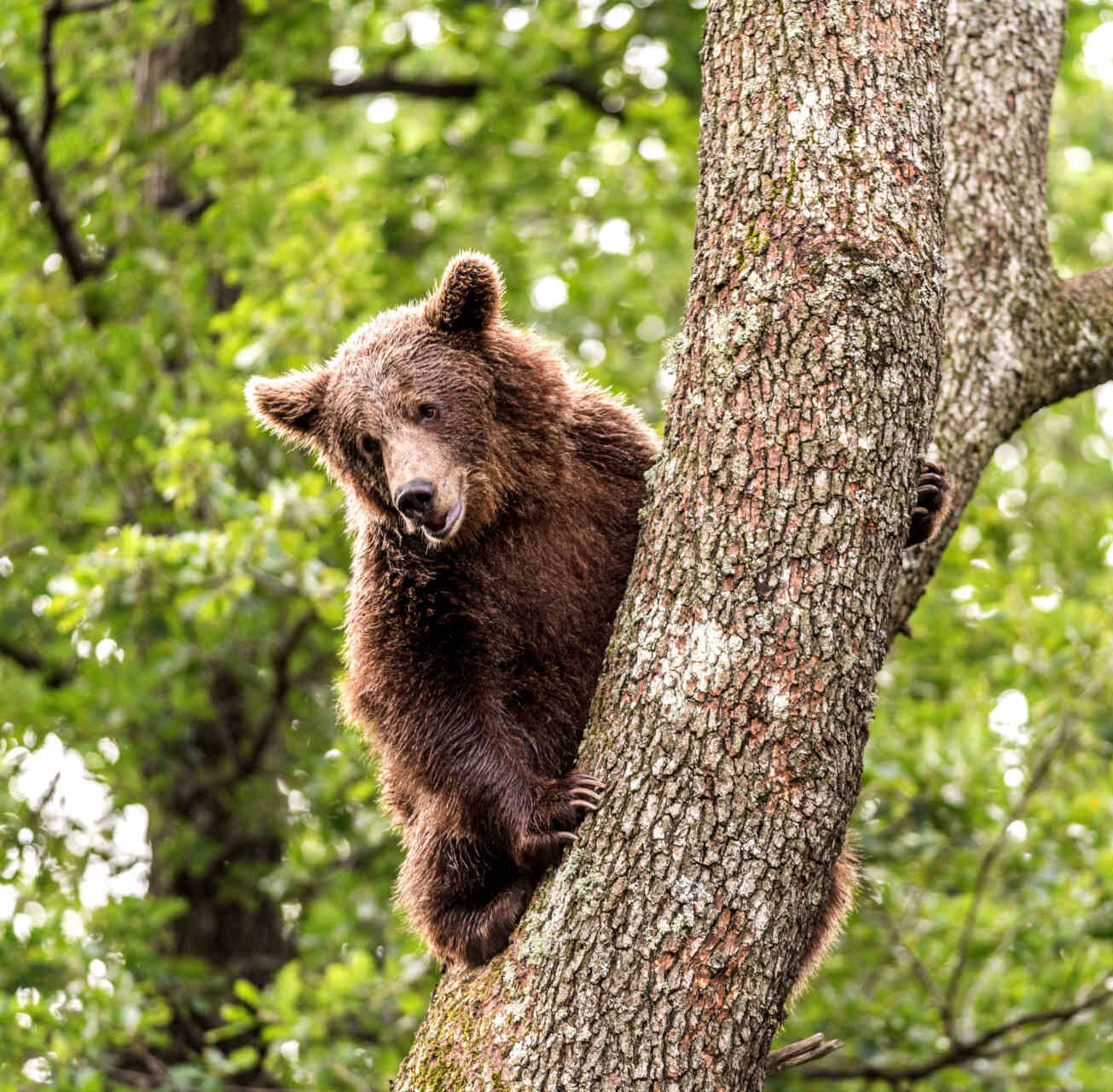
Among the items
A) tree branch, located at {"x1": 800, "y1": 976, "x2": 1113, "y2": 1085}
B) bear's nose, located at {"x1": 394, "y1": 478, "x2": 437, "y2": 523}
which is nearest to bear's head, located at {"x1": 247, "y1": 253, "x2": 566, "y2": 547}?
bear's nose, located at {"x1": 394, "y1": 478, "x2": 437, "y2": 523}

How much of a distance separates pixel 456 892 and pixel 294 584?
10.4 feet

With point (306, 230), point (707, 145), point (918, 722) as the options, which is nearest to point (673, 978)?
point (707, 145)

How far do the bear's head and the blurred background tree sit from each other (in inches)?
73.3

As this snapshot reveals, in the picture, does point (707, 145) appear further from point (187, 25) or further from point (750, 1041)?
point (187, 25)

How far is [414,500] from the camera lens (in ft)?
13.0

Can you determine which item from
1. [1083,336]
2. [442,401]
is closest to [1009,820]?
[1083,336]

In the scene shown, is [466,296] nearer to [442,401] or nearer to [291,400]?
[442,401]

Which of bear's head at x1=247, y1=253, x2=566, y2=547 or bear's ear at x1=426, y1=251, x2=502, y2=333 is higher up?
bear's ear at x1=426, y1=251, x2=502, y2=333

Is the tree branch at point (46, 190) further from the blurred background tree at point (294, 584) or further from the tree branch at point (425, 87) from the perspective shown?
the tree branch at point (425, 87)

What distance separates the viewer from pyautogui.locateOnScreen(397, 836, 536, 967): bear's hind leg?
3.69 meters


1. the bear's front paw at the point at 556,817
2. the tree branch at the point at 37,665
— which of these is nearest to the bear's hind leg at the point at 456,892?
the bear's front paw at the point at 556,817

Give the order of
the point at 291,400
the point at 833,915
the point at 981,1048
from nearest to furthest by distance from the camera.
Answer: the point at 833,915
the point at 291,400
the point at 981,1048

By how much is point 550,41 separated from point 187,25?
2.70m

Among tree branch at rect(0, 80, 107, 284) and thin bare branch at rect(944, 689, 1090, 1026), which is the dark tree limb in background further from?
thin bare branch at rect(944, 689, 1090, 1026)
